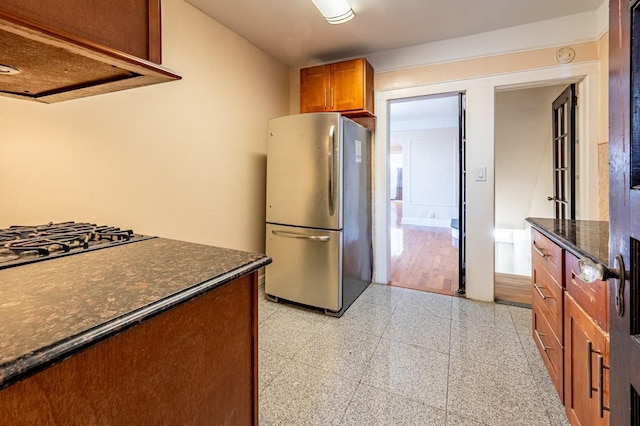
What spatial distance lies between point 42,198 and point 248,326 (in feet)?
4.45

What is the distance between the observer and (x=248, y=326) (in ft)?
3.17

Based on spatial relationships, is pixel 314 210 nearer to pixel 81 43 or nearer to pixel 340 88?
pixel 340 88

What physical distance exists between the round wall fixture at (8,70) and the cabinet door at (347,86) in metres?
2.35

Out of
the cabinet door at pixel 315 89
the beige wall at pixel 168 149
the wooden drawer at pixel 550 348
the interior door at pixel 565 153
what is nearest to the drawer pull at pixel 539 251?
the wooden drawer at pixel 550 348

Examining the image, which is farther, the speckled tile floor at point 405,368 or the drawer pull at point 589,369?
the speckled tile floor at point 405,368

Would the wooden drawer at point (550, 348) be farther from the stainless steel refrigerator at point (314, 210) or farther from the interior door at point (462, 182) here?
the stainless steel refrigerator at point (314, 210)

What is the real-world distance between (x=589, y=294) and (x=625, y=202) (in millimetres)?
655

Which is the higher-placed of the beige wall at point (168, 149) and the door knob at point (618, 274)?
the beige wall at point (168, 149)

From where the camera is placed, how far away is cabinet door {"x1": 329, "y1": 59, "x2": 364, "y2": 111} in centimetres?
286

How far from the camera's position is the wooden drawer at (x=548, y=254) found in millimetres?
1383

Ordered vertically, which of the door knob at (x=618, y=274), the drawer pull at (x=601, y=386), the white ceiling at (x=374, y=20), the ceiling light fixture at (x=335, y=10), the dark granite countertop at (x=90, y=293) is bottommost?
the drawer pull at (x=601, y=386)

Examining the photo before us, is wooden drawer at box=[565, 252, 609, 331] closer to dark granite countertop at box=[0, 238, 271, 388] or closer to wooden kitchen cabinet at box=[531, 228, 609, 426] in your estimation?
wooden kitchen cabinet at box=[531, 228, 609, 426]

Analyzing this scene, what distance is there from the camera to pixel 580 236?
137 cm

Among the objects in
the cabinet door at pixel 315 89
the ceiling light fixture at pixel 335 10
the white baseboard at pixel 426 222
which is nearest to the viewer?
the ceiling light fixture at pixel 335 10
